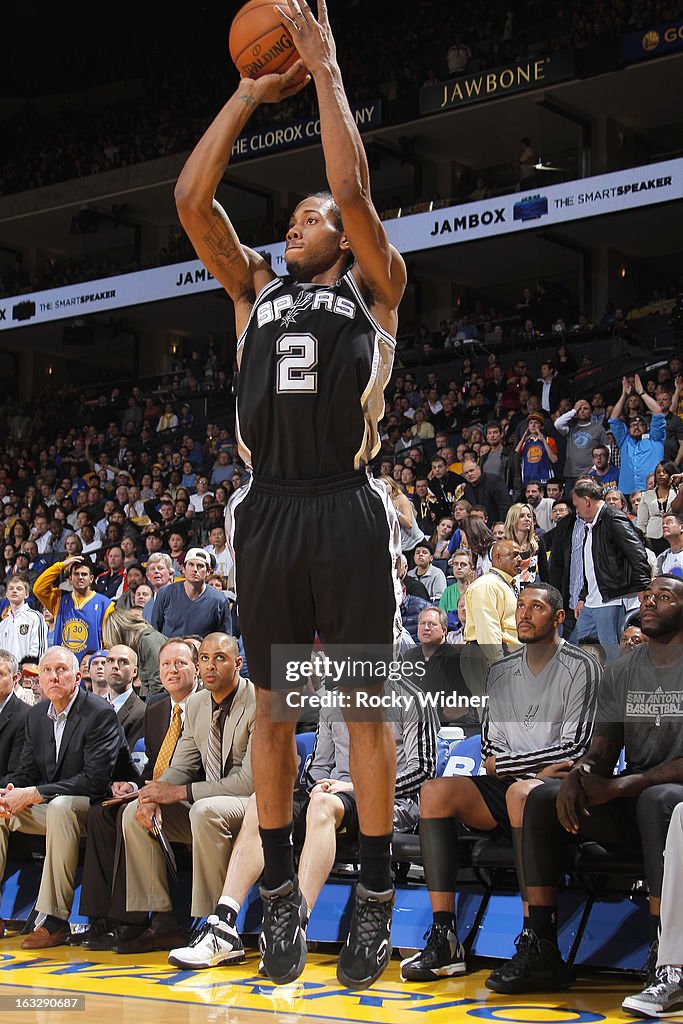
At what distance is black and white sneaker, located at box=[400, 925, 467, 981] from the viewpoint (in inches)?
209

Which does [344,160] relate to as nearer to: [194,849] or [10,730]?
[194,849]

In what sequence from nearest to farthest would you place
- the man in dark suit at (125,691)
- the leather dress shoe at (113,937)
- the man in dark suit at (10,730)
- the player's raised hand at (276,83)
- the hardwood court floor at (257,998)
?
the player's raised hand at (276,83)
the hardwood court floor at (257,998)
the leather dress shoe at (113,937)
the man in dark suit at (10,730)
the man in dark suit at (125,691)

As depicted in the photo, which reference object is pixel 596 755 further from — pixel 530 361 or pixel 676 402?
pixel 530 361

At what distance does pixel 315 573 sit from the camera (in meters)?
3.19

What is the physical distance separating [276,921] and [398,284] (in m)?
1.75

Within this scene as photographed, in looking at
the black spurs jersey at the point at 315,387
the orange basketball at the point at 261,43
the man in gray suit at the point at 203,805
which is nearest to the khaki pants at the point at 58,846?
the man in gray suit at the point at 203,805

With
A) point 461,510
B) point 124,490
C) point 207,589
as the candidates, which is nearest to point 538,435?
point 461,510

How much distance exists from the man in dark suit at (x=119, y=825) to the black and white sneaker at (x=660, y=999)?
2.91 m

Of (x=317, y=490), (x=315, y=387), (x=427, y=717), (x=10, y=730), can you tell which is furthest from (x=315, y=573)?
(x=10, y=730)

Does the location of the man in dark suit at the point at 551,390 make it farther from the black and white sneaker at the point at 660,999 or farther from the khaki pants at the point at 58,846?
the black and white sneaker at the point at 660,999

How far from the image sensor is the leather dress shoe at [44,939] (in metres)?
6.44

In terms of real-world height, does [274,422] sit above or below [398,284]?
below

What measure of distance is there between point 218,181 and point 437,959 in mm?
3623

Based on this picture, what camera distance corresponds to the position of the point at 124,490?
58.4 ft
